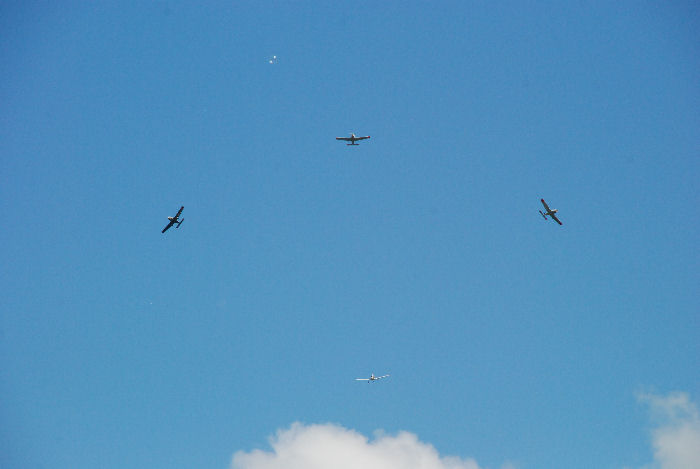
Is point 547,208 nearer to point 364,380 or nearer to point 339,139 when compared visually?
point 339,139

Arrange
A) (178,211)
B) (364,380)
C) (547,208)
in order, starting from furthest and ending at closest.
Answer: (364,380)
(547,208)
(178,211)

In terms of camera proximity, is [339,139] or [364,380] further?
[364,380]

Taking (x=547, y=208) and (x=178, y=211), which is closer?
(x=178, y=211)

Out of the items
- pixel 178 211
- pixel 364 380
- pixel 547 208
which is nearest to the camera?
pixel 178 211

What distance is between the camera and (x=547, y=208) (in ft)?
270

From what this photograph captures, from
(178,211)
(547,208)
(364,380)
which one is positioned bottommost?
(364,380)

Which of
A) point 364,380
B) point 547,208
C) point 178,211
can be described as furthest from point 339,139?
point 364,380

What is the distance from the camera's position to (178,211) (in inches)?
2963

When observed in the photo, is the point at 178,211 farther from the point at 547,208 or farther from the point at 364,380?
the point at 547,208

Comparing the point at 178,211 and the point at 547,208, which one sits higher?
the point at 547,208

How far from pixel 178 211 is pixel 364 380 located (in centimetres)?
6139

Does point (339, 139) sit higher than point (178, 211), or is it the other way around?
→ point (339, 139)

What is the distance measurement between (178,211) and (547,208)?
247 feet

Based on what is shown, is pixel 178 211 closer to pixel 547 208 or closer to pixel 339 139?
pixel 339 139
